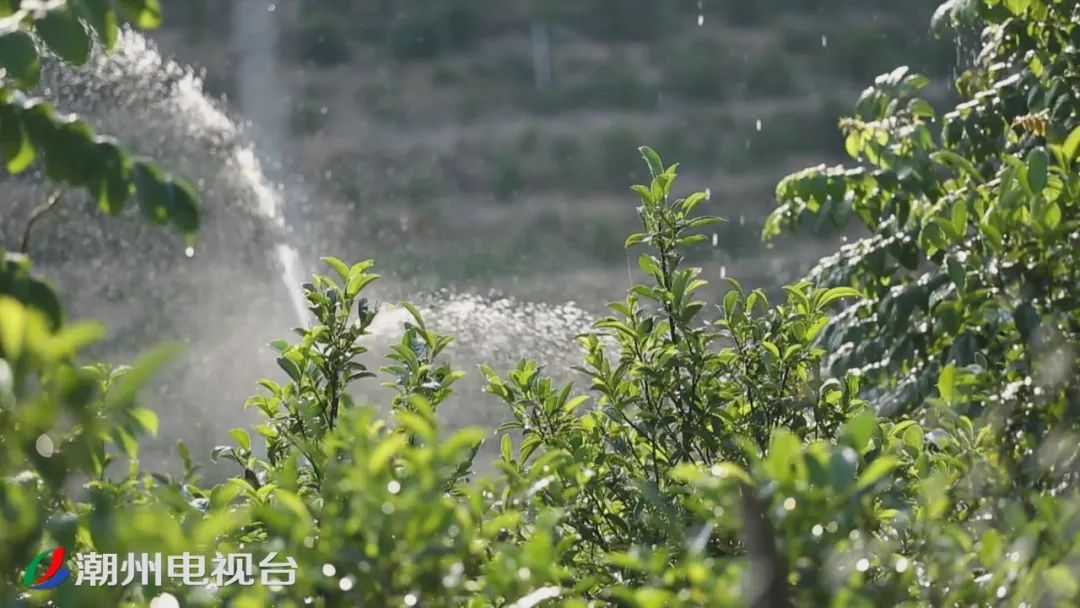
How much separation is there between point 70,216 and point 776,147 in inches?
252

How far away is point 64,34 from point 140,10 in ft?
0.24

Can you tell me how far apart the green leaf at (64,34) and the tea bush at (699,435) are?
0.04 meters

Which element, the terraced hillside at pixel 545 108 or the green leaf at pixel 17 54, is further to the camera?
the terraced hillside at pixel 545 108

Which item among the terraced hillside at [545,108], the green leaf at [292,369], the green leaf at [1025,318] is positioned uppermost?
the terraced hillside at [545,108]

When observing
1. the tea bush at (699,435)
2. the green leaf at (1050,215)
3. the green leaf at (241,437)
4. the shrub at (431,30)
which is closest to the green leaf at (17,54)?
the tea bush at (699,435)

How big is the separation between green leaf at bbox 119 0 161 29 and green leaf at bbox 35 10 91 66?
47 millimetres

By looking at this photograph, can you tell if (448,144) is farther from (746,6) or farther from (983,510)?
(983,510)

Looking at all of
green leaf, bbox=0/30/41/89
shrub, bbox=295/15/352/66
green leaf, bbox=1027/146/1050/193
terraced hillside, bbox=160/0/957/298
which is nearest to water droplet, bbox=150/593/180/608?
green leaf, bbox=0/30/41/89

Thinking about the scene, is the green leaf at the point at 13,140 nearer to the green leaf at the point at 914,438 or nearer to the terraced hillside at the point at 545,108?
the green leaf at the point at 914,438

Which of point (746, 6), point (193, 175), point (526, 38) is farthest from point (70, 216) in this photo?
point (746, 6)

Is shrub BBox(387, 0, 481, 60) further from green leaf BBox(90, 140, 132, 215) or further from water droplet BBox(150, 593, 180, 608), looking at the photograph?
water droplet BBox(150, 593, 180, 608)

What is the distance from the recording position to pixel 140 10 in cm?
111

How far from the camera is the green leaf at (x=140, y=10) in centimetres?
110

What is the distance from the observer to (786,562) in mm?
911
